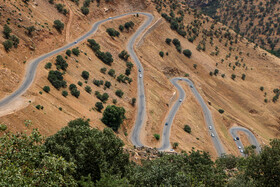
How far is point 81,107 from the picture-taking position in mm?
57844

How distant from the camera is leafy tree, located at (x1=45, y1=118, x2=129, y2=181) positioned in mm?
25484

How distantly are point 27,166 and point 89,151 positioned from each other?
714cm

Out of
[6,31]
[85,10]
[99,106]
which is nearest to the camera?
[99,106]

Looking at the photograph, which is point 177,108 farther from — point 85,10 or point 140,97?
point 85,10

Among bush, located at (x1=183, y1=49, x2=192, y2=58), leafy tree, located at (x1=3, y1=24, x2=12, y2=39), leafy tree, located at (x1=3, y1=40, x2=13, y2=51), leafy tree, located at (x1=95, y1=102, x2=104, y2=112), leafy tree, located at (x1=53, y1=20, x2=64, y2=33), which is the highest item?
bush, located at (x1=183, y1=49, x2=192, y2=58)

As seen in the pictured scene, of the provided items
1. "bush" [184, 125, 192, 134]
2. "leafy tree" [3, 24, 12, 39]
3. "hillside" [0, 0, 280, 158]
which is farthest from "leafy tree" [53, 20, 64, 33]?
"bush" [184, 125, 192, 134]

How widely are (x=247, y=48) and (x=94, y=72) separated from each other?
3909 inches

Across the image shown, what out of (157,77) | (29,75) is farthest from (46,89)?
(157,77)

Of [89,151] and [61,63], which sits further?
[61,63]

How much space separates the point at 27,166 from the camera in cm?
1977

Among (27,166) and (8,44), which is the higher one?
(27,166)

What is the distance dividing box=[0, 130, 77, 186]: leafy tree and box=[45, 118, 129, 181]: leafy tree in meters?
4.06

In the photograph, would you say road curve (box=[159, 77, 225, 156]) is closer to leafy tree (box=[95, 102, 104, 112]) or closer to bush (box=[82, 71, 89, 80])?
leafy tree (box=[95, 102, 104, 112])

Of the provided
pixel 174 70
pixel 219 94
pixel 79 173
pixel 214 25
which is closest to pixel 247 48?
pixel 214 25
